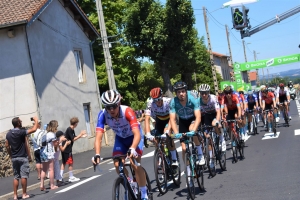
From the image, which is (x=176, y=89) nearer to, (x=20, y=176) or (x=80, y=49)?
(x=20, y=176)

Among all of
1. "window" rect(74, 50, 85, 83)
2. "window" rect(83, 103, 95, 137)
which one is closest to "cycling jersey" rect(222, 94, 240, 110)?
"window" rect(83, 103, 95, 137)

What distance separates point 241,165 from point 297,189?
12.8 ft

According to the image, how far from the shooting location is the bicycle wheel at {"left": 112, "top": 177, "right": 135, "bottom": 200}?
6.68 metres

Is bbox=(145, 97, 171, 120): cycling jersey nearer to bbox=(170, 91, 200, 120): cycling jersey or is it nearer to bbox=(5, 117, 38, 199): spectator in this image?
bbox=(170, 91, 200, 120): cycling jersey

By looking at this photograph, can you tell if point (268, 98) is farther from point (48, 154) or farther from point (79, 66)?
point (79, 66)

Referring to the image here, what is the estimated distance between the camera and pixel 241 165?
12.7m

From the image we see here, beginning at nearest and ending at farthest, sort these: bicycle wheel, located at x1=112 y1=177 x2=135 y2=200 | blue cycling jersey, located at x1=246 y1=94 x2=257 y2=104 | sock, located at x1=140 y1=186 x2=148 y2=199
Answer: bicycle wheel, located at x1=112 y1=177 x2=135 y2=200, sock, located at x1=140 y1=186 x2=148 y2=199, blue cycling jersey, located at x1=246 y1=94 x2=257 y2=104

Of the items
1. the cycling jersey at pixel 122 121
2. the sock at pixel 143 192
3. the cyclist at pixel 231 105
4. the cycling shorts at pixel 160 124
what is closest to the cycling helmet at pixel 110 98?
the cycling jersey at pixel 122 121

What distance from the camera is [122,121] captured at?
24.7 ft

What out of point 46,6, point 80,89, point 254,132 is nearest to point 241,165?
point 254,132

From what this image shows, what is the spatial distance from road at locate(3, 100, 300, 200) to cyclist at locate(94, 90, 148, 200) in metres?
1.97

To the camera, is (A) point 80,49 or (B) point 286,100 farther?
(A) point 80,49

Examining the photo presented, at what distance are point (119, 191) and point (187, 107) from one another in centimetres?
300

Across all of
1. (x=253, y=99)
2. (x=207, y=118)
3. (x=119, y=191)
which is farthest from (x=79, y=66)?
(x=119, y=191)
